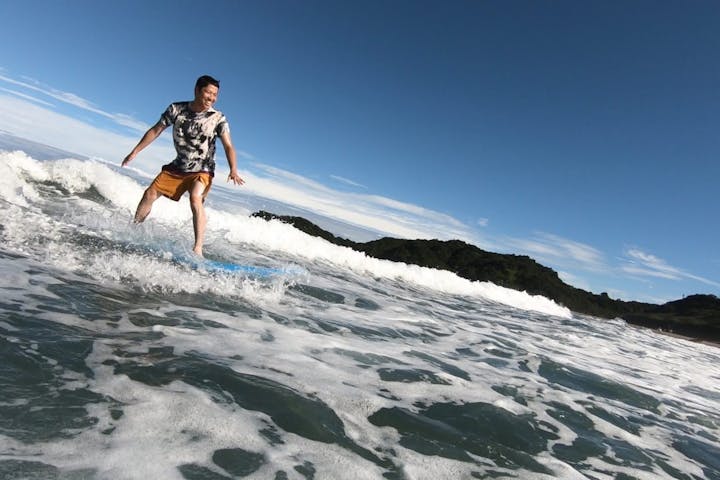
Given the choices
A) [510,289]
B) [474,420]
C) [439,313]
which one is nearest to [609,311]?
[510,289]

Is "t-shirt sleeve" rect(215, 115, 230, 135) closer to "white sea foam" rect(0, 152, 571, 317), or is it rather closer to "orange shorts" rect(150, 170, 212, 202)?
"orange shorts" rect(150, 170, 212, 202)

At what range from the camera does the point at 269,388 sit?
11.6ft

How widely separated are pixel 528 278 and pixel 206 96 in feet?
78.8

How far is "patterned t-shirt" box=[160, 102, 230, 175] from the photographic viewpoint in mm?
7184

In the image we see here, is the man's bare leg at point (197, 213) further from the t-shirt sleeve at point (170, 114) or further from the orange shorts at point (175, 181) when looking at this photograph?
the t-shirt sleeve at point (170, 114)

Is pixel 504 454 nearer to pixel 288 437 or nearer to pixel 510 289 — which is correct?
pixel 288 437

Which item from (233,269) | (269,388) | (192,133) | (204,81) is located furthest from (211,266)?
(269,388)

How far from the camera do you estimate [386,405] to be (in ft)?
12.3

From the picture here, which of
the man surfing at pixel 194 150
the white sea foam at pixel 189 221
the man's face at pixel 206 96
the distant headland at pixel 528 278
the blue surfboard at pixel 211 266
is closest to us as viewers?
the blue surfboard at pixel 211 266

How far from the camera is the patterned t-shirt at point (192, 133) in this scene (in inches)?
283

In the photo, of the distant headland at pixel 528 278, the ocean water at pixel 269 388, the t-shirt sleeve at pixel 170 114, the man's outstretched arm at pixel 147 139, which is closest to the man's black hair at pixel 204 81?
the t-shirt sleeve at pixel 170 114

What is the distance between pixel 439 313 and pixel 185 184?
573 centimetres

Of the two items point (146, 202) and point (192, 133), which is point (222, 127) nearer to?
point (192, 133)

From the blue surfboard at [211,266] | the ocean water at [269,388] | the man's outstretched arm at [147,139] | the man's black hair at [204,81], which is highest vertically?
the man's black hair at [204,81]
